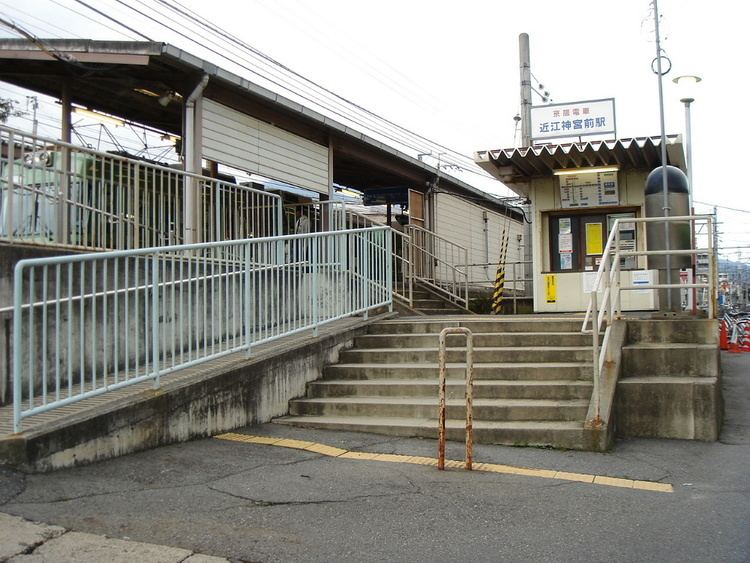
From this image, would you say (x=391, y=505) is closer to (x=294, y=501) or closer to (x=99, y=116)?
(x=294, y=501)

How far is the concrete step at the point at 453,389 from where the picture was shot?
6.71 m

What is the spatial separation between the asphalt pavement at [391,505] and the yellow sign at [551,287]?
597cm

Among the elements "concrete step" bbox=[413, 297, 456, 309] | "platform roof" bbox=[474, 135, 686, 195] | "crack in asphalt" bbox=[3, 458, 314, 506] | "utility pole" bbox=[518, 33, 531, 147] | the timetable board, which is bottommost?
"crack in asphalt" bbox=[3, 458, 314, 506]

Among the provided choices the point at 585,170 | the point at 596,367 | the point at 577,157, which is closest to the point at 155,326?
the point at 596,367

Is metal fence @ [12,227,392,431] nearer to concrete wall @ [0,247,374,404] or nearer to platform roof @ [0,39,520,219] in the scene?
concrete wall @ [0,247,374,404]

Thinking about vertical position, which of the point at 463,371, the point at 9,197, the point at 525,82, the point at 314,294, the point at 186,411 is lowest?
the point at 186,411

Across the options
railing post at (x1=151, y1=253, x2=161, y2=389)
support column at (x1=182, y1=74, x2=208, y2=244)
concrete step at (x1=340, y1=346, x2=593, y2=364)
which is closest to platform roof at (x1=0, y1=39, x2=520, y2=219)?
support column at (x1=182, y1=74, x2=208, y2=244)

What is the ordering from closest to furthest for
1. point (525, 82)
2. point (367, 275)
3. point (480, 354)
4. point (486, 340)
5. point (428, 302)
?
1. point (480, 354)
2. point (486, 340)
3. point (367, 275)
4. point (428, 302)
5. point (525, 82)

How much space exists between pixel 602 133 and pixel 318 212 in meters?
5.60

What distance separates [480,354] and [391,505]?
3588 millimetres

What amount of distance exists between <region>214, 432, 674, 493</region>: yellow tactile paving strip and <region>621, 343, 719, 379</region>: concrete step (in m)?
2.25

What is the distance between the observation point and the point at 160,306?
6285 millimetres

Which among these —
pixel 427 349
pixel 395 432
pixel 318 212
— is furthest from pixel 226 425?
pixel 318 212

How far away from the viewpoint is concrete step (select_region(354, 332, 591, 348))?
7.67 metres
